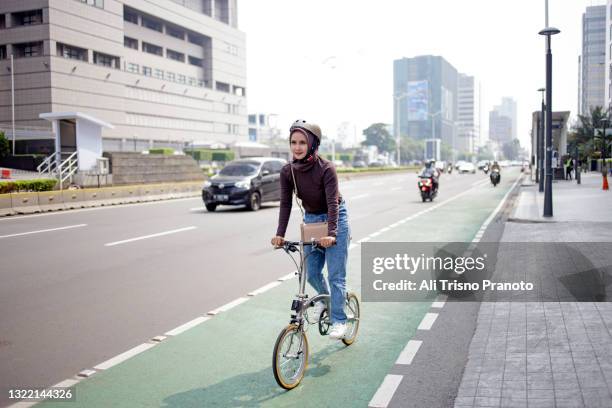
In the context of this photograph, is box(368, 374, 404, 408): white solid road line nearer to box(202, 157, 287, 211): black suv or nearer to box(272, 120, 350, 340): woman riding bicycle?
box(272, 120, 350, 340): woman riding bicycle

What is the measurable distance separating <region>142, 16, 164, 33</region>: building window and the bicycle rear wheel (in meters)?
89.3

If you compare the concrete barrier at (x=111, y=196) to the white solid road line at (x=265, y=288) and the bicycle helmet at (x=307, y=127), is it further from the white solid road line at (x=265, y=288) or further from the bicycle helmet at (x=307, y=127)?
the bicycle helmet at (x=307, y=127)

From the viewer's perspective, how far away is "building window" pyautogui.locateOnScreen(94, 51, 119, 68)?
74.1 m

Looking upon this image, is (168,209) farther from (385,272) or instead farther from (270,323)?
(270,323)

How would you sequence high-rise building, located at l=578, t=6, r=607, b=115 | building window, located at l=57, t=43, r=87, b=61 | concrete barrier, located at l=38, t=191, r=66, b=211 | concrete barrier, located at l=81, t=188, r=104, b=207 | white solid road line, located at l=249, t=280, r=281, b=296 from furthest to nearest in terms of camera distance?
high-rise building, located at l=578, t=6, r=607, b=115 < building window, located at l=57, t=43, r=87, b=61 < concrete barrier, located at l=81, t=188, r=104, b=207 < concrete barrier, located at l=38, t=191, r=66, b=211 < white solid road line, located at l=249, t=280, r=281, b=296

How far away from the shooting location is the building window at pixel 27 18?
2628 inches

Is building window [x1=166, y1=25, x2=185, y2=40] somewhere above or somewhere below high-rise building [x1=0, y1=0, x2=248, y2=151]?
above

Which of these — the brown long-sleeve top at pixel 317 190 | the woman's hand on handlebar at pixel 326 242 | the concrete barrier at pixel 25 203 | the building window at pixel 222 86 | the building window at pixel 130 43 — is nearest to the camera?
the woman's hand on handlebar at pixel 326 242

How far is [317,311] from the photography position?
16.3ft

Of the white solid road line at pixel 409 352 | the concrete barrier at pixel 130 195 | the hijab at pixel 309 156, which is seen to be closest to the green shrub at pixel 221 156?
the concrete barrier at pixel 130 195

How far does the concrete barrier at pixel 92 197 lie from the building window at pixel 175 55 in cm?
7514

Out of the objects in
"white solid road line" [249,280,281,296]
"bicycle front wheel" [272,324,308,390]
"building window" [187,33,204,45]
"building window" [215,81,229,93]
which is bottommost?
"white solid road line" [249,280,281,296]

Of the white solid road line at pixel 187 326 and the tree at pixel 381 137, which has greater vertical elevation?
the tree at pixel 381 137

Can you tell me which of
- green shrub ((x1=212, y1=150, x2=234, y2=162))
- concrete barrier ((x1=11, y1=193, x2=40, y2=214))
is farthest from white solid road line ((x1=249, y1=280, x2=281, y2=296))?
green shrub ((x1=212, y1=150, x2=234, y2=162))
